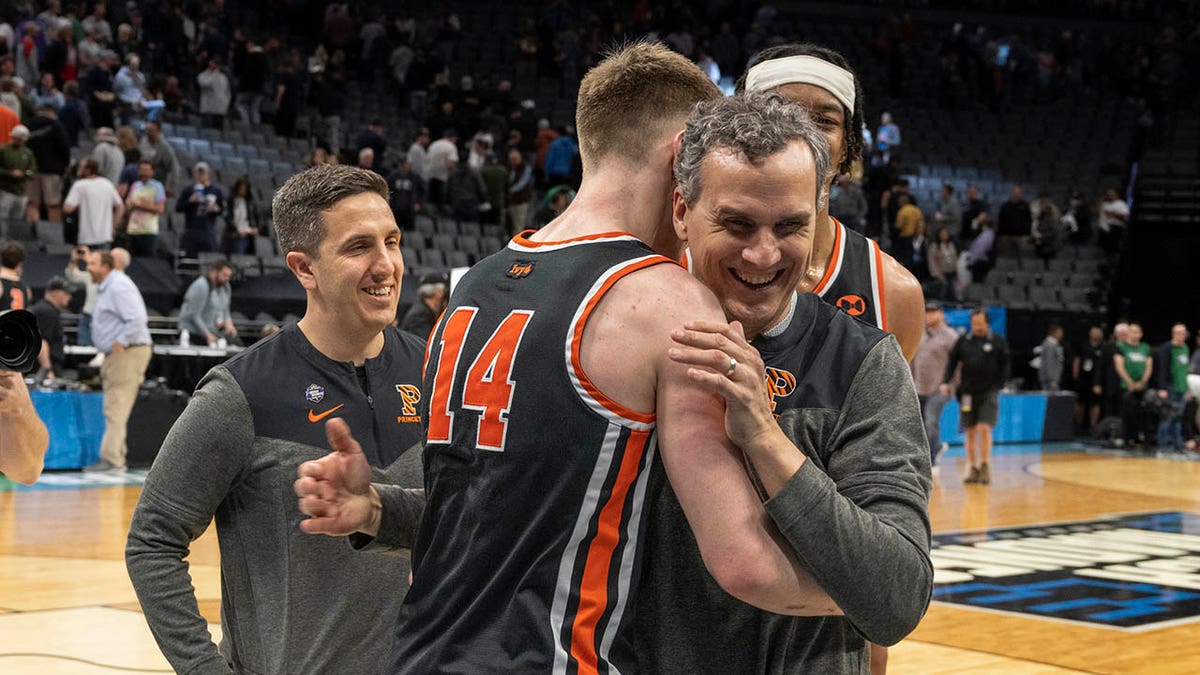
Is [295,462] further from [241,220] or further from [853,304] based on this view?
[241,220]

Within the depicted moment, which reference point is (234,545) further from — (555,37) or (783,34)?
(783,34)

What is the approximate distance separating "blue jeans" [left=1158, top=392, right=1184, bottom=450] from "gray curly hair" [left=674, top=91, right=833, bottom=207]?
1912 cm

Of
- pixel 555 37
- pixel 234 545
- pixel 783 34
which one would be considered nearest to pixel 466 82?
pixel 555 37

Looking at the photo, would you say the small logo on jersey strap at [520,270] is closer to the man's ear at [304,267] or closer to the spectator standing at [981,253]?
the man's ear at [304,267]

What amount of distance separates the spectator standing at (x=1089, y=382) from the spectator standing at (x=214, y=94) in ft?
41.1

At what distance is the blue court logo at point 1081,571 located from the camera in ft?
26.9

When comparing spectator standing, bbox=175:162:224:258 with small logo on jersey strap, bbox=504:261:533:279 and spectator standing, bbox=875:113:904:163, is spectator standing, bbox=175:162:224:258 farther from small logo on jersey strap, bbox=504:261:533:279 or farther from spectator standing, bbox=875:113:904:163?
small logo on jersey strap, bbox=504:261:533:279

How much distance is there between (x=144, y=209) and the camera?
1512 cm

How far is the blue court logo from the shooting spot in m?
8.19

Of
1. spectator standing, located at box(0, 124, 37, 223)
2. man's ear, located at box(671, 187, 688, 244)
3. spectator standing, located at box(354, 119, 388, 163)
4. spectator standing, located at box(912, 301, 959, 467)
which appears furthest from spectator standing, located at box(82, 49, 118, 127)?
man's ear, located at box(671, 187, 688, 244)

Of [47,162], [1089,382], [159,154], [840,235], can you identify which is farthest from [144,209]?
[1089,382]

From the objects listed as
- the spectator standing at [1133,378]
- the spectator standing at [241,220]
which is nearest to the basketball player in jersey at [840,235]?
the spectator standing at [241,220]

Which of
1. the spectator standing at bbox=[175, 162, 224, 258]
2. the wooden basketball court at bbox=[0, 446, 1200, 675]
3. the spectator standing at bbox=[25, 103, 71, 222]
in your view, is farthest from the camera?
the spectator standing at bbox=[175, 162, 224, 258]

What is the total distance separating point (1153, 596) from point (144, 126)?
43.2 ft
